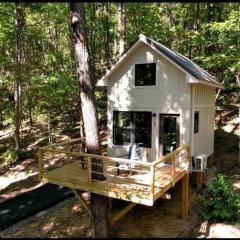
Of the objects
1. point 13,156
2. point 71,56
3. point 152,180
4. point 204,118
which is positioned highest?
point 71,56

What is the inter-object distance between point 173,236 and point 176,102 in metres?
5.11

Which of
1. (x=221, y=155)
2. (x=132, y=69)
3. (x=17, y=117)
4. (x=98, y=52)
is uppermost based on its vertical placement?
(x=98, y=52)

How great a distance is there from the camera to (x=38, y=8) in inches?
666

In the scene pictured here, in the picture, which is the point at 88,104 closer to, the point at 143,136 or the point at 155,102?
the point at 155,102

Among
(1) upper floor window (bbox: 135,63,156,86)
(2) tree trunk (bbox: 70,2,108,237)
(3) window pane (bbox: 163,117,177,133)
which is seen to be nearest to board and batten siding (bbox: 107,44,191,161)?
(1) upper floor window (bbox: 135,63,156,86)

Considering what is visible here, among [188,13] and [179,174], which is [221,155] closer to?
[179,174]

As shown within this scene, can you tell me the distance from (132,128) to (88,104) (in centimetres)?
442

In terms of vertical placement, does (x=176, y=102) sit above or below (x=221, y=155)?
above

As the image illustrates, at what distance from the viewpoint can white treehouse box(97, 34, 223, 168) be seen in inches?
471

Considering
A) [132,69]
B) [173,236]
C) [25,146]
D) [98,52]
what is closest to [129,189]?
A: [173,236]

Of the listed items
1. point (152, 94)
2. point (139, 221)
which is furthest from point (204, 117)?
point (139, 221)

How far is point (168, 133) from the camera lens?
493 inches

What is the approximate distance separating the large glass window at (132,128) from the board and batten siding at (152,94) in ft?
0.66

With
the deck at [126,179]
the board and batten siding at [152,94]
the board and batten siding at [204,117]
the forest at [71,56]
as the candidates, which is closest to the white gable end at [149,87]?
the board and batten siding at [152,94]
